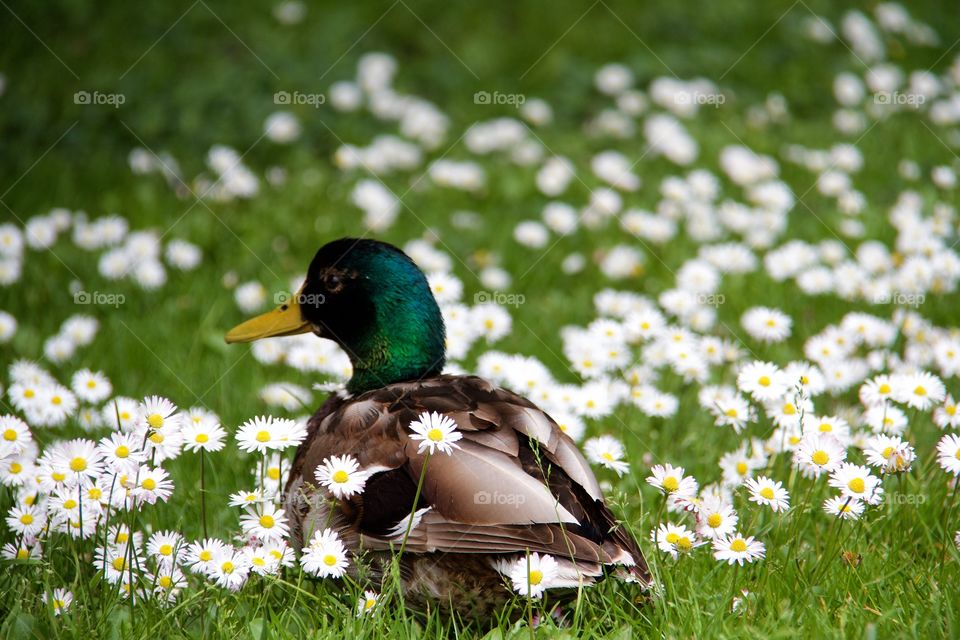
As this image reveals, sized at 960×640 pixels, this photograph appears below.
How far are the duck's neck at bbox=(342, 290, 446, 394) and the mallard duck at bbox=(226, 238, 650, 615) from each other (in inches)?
6.6

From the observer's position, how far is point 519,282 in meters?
5.19

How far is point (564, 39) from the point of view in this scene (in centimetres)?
760

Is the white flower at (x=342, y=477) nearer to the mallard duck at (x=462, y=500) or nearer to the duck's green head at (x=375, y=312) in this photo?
the mallard duck at (x=462, y=500)

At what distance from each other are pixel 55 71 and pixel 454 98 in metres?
2.43

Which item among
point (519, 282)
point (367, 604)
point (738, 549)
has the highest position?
point (519, 282)

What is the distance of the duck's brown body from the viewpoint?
7.72ft

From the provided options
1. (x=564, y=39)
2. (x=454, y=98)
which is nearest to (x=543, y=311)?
(x=454, y=98)

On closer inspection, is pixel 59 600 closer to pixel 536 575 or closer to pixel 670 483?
pixel 536 575

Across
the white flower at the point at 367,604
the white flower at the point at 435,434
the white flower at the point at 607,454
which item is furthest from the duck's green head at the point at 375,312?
the white flower at the point at 367,604

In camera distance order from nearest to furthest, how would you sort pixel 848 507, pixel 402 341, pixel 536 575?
pixel 536 575 → pixel 848 507 → pixel 402 341

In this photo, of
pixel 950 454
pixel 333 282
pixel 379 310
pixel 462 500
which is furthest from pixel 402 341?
pixel 950 454

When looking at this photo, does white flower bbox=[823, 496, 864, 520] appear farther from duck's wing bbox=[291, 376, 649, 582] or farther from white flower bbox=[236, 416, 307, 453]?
white flower bbox=[236, 416, 307, 453]

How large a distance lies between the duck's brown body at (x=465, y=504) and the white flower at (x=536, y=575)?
0.03 metres

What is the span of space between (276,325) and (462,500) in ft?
3.76
